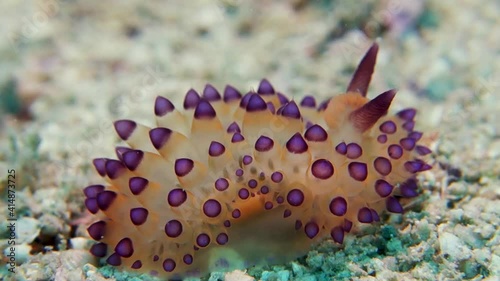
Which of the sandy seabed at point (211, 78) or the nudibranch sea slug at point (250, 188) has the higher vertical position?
the sandy seabed at point (211, 78)

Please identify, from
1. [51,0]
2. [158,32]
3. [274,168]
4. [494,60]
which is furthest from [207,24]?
[274,168]

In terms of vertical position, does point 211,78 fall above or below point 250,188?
above

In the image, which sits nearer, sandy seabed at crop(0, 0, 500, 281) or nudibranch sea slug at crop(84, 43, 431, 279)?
nudibranch sea slug at crop(84, 43, 431, 279)

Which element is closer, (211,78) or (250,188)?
(250,188)

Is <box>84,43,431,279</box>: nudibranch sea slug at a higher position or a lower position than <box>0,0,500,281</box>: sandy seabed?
lower
